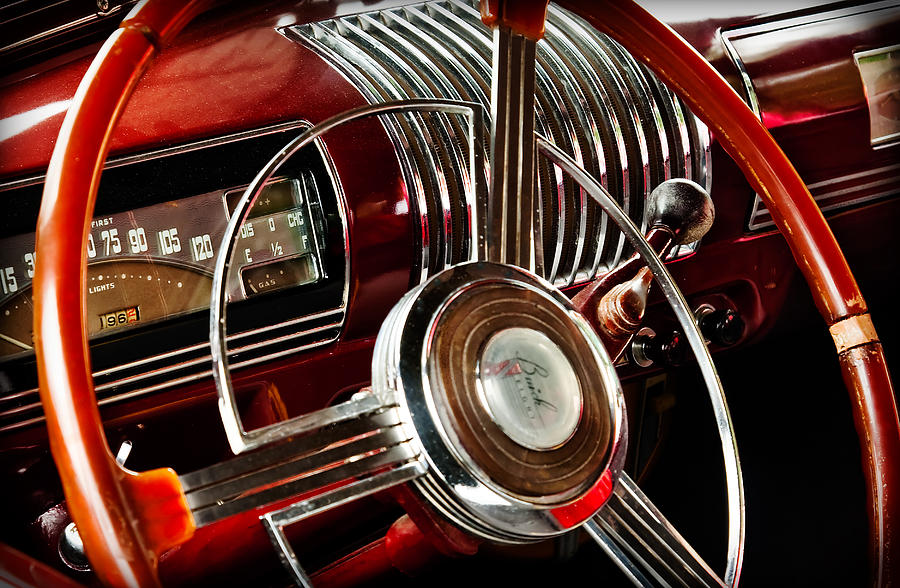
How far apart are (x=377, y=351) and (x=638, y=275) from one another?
0.97 ft

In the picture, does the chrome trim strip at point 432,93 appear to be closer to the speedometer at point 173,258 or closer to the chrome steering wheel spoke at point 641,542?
the speedometer at point 173,258

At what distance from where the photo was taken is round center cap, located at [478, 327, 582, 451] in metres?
0.65

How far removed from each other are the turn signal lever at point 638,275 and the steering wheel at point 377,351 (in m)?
0.07

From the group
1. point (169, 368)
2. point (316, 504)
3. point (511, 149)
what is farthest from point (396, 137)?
point (316, 504)

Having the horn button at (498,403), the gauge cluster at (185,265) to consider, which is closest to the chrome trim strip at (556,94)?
the gauge cluster at (185,265)

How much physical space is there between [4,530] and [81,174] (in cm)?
47

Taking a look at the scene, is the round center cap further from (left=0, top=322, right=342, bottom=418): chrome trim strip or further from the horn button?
(left=0, top=322, right=342, bottom=418): chrome trim strip

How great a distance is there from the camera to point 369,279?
938mm

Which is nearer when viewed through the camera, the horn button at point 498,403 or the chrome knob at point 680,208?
the horn button at point 498,403

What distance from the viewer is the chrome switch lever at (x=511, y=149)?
758 millimetres

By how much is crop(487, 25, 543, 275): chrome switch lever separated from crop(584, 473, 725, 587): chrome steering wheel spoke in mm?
219

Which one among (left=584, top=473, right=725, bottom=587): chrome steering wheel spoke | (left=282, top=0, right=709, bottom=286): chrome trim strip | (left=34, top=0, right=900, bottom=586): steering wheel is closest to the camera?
(left=34, top=0, right=900, bottom=586): steering wheel

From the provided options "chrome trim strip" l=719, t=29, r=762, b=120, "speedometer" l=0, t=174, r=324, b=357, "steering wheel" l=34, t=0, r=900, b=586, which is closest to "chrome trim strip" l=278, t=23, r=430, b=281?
"speedometer" l=0, t=174, r=324, b=357

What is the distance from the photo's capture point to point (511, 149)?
2.52 feet
